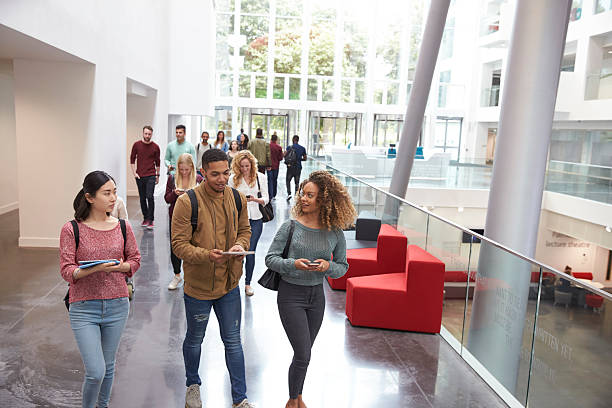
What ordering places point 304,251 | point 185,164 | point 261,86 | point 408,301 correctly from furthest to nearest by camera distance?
point 261,86 → point 185,164 → point 408,301 → point 304,251

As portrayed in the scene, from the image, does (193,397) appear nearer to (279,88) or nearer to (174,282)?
(174,282)

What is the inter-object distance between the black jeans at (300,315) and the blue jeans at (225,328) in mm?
343

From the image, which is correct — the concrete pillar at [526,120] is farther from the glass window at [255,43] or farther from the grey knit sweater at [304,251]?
the glass window at [255,43]

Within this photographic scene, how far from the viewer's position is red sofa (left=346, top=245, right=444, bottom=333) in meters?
6.06

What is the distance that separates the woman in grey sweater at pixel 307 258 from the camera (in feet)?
12.8

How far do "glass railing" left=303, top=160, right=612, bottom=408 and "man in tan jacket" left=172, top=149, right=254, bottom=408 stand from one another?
226cm

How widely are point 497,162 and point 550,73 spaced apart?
126cm

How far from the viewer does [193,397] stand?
4121mm

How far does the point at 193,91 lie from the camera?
1880cm

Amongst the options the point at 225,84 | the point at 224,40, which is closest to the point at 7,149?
the point at 225,84

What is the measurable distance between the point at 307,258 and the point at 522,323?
2097 millimetres

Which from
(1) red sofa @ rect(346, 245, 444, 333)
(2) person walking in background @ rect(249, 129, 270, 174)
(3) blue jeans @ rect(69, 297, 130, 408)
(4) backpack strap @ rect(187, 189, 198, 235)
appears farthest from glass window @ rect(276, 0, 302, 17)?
(3) blue jeans @ rect(69, 297, 130, 408)

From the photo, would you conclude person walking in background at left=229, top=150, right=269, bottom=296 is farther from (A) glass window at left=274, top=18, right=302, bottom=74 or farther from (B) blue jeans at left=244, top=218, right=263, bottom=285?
(A) glass window at left=274, top=18, right=302, bottom=74

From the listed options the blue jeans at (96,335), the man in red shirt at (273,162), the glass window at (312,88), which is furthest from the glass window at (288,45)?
the blue jeans at (96,335)
